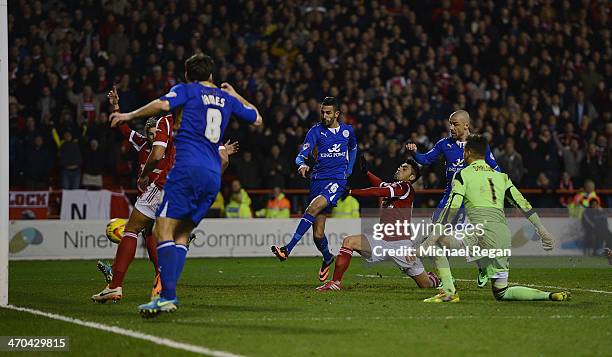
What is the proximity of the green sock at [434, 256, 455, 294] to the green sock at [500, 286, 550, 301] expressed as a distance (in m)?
0.60

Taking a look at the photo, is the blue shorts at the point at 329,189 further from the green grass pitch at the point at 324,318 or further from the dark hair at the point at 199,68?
the dark hair at the point at 199,68

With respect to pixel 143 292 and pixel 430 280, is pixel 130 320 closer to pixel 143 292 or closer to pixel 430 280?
pixel 143 292

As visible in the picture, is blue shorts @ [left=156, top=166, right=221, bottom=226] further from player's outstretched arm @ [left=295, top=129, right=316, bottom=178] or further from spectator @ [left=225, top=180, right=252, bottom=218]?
spectator @ [left=225, top=180, right=252, bottom=218]

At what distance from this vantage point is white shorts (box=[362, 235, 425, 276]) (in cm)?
1326

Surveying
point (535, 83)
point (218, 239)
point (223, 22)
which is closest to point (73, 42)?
point (223, 22)

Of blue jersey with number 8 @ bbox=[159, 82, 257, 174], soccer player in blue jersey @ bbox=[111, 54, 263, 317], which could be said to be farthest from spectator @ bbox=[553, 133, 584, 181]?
blue jersey with number 8 @ bbox=[159, 82, 257, 174]

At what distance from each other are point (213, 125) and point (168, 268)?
1422 mm

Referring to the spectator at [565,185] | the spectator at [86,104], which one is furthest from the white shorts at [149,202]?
the spectator at [565,185]

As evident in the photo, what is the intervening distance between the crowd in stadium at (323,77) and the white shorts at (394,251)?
9.70 meters

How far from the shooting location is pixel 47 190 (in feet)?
76.2

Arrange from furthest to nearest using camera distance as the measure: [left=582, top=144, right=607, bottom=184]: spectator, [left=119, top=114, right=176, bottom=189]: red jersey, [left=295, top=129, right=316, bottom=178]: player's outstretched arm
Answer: [left=582, top=144, right=607, bottom=184]: spectator, [left=295, top=129, right=316, bottom=178]: player's outstretched arm, [left=119, top=114, right=176, bottom=189]: red jersey

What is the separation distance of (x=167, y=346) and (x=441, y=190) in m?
17.5

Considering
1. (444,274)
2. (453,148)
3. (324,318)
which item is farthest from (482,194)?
(453,148)

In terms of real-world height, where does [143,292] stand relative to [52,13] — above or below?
below
